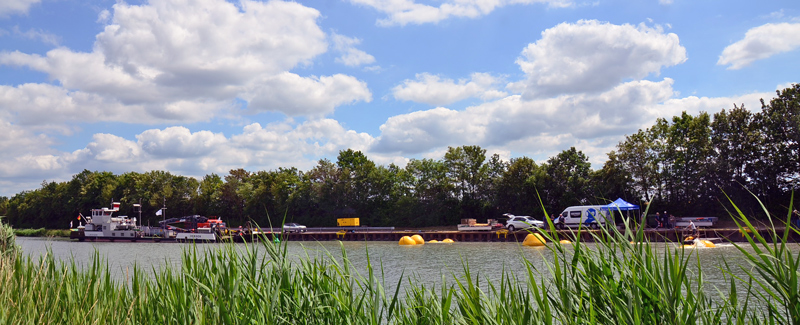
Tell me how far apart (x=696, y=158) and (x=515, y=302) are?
49.3 metres

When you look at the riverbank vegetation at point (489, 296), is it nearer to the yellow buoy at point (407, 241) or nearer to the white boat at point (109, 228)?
the yellow buoy at point (407, 241)

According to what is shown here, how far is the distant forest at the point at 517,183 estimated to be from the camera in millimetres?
45219

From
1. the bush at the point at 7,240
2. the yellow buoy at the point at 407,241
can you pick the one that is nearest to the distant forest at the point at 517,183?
the yellow buoy at the point at 407,241

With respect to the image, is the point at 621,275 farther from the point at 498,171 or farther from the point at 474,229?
the point at 498,171

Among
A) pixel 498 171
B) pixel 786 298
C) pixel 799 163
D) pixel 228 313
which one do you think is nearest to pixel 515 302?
pixel 786 298

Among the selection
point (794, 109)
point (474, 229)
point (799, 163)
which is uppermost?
point (794, 109)

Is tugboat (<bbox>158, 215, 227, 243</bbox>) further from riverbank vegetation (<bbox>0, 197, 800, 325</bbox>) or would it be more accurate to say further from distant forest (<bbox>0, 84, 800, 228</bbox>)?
riverbank vegetation (<bbox>0, 197, 800, 325</bbox>)

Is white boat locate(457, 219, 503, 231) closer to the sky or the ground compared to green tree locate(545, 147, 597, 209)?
closer to the ground

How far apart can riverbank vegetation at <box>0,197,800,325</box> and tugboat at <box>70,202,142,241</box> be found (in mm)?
54926

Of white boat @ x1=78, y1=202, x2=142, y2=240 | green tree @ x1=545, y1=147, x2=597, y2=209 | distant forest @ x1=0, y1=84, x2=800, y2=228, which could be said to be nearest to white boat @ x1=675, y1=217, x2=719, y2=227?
distant forest @ x1=0, y1=84, x2=800, y2=228

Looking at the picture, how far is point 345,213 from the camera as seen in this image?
226ft

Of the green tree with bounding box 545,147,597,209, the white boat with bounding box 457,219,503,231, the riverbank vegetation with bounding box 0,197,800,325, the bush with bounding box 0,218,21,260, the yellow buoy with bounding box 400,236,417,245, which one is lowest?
the yellow buoy with bounding box 400,236,417,245

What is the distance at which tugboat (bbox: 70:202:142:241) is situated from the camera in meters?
58.3

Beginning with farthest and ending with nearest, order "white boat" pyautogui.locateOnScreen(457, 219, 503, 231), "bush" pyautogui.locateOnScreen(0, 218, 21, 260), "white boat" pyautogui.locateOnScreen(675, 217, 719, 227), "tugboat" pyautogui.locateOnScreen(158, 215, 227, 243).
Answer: "tugboat" pyautogui.locateOnScreen(158, 215, 227, 243) < "white boat" pyautogui.locateOnScreen(457, 219, 503, 231) < "white boat" pyautogui.locateOnScreen(675, 217, 719, 227) < "bush" pyautogui.locateOnScreen(0, 218, 21, 260)
